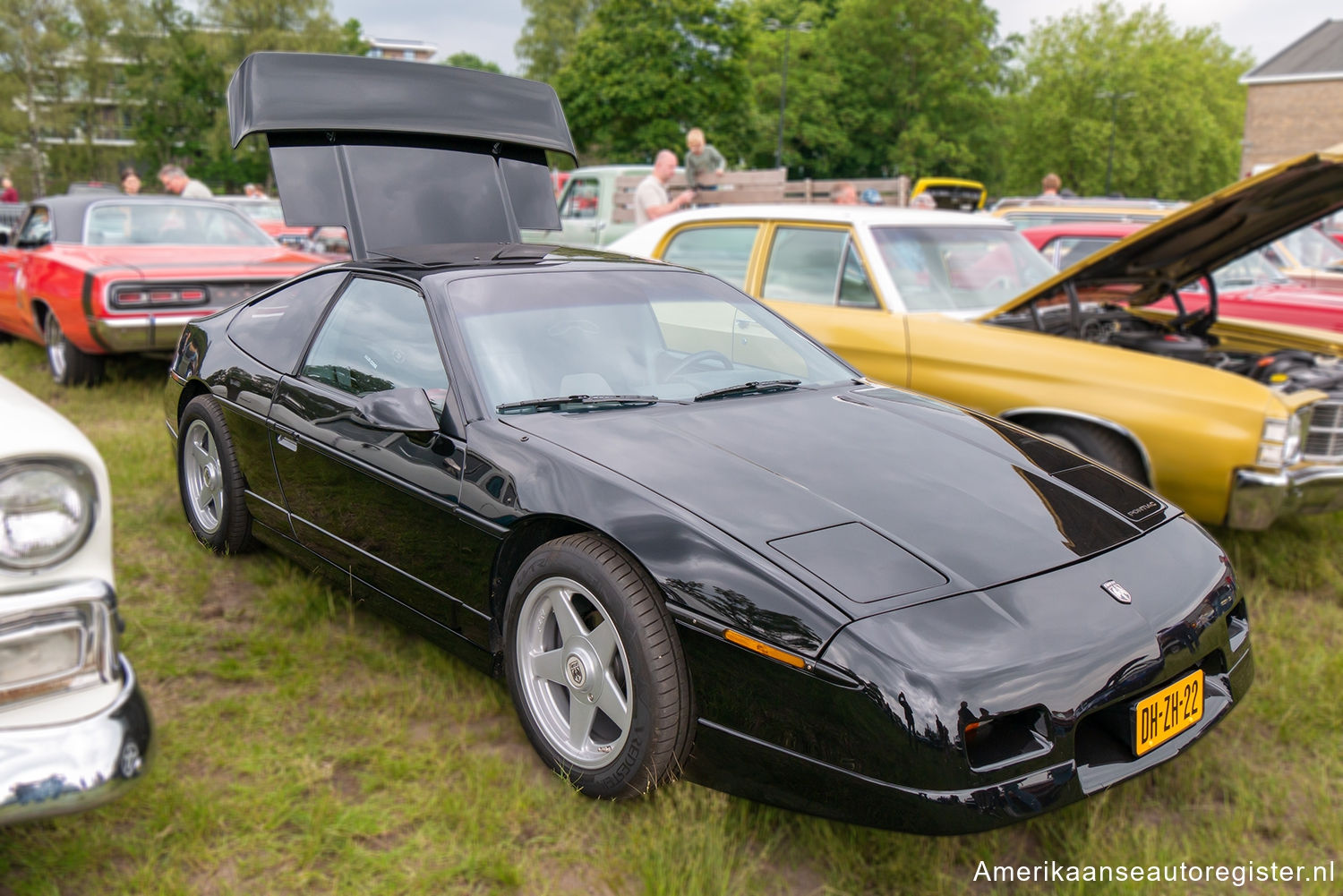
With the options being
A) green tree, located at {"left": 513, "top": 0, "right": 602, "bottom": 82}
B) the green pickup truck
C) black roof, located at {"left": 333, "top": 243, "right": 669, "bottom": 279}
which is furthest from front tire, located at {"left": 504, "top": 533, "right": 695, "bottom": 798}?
green tree, located at {"left": 513, "top": 0, "right": 602, "bottom": 82}

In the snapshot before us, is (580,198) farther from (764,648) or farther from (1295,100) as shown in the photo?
(1295,100)

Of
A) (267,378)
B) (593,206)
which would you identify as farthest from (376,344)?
(593,206)

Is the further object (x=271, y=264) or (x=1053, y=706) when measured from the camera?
(x=271, y=264)

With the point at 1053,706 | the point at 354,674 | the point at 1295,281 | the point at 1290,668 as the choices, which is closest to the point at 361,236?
the point at 354,674

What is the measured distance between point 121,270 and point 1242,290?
8.08 meters

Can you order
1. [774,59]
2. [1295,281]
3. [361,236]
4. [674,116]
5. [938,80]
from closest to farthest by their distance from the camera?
[361,236] → [1295,281] → [674,116] → [938,80] → [774,59]

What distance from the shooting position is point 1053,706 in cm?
207

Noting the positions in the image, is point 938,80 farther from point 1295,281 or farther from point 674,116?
point 1295,281

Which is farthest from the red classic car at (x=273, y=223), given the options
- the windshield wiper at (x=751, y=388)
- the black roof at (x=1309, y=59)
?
the black roof at (x=1309, y=59)

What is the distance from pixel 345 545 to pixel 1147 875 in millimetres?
2447

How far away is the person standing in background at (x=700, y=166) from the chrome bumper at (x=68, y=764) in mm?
8981

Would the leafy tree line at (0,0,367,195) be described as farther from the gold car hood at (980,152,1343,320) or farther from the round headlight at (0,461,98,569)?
the round headlight at (0,461,98,569)

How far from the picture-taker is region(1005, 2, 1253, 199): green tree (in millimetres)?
51500

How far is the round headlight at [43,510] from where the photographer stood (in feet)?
5.83
